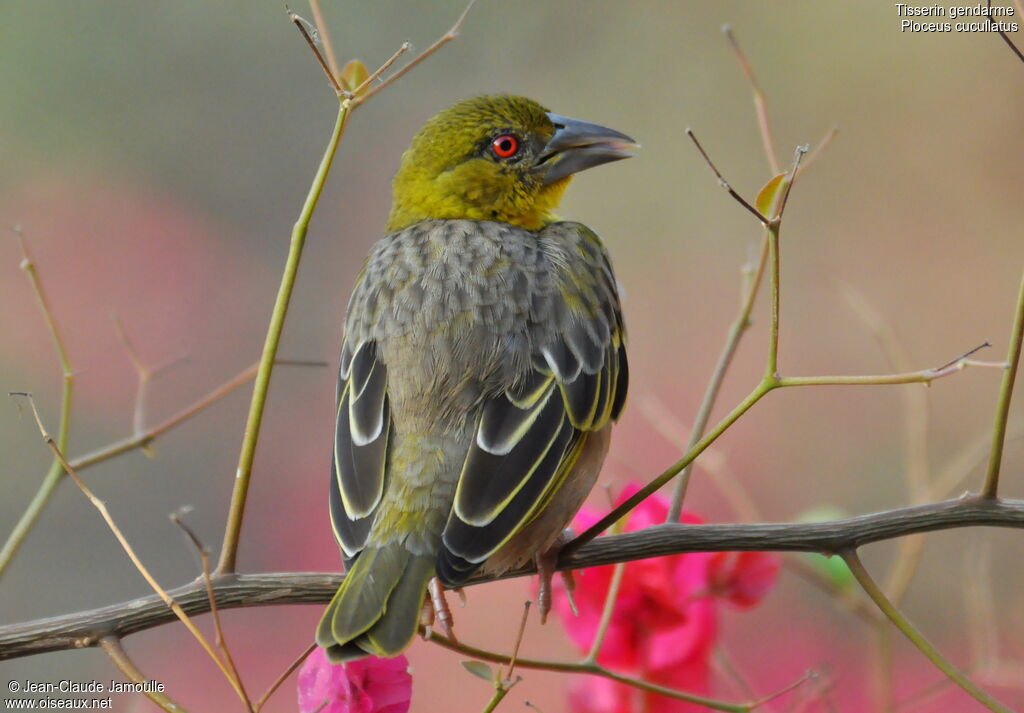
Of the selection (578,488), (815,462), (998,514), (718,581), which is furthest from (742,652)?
(998,514)

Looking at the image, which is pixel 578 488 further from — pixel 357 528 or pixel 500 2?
pixel 500 2

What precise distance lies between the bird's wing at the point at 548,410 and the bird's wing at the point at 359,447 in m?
0.20

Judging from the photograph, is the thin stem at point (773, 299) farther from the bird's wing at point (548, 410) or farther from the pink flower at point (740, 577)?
the bird's wing at point (548, 410)

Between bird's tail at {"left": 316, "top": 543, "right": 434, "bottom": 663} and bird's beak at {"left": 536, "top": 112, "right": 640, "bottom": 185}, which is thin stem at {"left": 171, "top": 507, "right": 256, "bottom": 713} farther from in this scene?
bird's beak at {"left": 536, "top": 112, "right": 640, "bottom": 185}

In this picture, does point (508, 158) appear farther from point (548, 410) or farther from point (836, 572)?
point (836, 572)

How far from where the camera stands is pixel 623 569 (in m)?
2.36

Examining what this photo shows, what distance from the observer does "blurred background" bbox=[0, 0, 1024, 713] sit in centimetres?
480

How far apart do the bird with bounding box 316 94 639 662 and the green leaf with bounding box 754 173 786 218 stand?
2.85 ft

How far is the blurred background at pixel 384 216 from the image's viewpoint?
4797mm

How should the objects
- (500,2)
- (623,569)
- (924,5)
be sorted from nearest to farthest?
(623,569) < (924,5) < (500,2)

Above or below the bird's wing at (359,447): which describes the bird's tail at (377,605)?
below

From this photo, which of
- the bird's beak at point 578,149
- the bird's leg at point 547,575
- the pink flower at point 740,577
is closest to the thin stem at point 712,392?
the pink flower at point 740,577

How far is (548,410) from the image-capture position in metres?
2.86

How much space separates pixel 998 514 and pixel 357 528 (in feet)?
4.10
